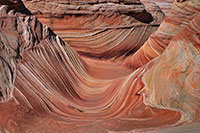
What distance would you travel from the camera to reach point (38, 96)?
8.32 ft

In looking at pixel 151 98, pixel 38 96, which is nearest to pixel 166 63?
pixel 151 98

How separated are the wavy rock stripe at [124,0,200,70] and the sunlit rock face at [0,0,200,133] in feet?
0.13

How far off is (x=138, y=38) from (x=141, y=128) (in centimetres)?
381

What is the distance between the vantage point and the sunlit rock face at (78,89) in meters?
2.21

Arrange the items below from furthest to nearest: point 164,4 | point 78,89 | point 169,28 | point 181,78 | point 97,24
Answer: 1. point 164,4
2. point 97,24
3. point 169,28
4. point 78,89
5. point 181,78

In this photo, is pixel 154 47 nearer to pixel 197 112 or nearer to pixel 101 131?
pixel 197 112

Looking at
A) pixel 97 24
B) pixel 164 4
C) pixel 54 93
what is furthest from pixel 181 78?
pixel 164 4

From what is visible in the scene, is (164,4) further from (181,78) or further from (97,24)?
(181,78)

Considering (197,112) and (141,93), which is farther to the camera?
(141,93)

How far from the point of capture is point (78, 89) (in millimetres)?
3234

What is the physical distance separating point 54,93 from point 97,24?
2.85m

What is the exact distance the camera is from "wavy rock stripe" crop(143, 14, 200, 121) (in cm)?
241

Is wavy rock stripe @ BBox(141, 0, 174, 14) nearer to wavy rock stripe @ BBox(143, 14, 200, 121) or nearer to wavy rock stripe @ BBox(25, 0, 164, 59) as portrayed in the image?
wavy rock stripe @ BBox(25, 0, 164, 59)

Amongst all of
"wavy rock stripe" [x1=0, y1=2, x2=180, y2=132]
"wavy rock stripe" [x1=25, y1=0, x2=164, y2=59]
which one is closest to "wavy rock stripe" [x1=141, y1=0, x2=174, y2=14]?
"wavy rock stripe" [x1=25, y1=0, x2=164, y2=59]
